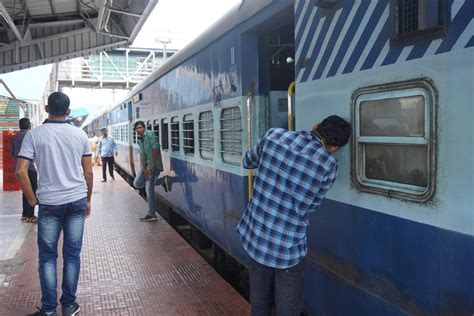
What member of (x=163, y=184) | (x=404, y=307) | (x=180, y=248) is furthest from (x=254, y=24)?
(x=163, y=184)

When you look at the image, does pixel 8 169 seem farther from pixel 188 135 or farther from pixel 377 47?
pixel 377 47

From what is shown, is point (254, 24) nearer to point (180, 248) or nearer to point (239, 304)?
point (239, 304)

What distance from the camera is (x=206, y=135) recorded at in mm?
5406

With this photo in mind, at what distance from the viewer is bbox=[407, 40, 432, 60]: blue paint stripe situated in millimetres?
2070

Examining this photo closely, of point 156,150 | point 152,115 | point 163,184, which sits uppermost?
point 152,115

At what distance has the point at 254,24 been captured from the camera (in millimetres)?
3867

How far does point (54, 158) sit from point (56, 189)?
0.24 metres

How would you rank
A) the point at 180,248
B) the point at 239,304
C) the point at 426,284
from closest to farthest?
1. the point at 426,284
2. the point at 239,304
3. the point at 180,248

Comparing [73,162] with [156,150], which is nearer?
[73,162]

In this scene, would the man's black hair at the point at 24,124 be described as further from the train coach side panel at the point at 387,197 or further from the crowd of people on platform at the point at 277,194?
the train coach side panel at the point at 387,197

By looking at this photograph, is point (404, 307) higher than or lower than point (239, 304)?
higher

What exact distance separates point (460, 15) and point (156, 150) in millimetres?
5916

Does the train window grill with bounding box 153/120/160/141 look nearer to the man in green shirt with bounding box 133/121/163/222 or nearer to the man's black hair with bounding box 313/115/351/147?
the man in green shirt with bounding box 133/121/163/222

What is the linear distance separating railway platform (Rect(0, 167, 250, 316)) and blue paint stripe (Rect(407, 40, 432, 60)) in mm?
2608
